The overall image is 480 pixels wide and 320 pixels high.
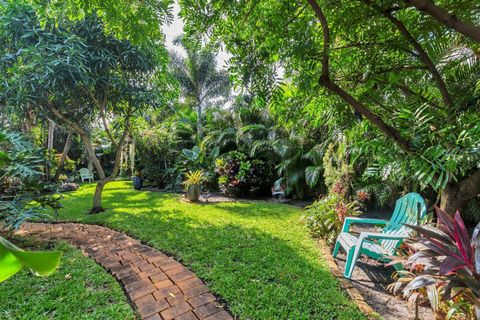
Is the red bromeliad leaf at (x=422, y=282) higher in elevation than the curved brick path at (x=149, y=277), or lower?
higher

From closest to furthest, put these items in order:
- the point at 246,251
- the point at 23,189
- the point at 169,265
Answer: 1. the point at 169,265
2. the point at 246,251
3. the point at 23,189

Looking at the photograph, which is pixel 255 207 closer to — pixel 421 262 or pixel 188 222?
pixel 188 222

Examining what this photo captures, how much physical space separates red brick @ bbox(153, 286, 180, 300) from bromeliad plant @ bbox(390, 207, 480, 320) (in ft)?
6.39

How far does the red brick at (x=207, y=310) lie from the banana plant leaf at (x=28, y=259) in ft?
6.64

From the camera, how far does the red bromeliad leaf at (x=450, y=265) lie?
1628 mm

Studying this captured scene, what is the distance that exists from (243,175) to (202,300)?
5348 millimetres

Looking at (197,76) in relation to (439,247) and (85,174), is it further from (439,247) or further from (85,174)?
(439,247)

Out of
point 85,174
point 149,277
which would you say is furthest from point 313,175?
point 85,174

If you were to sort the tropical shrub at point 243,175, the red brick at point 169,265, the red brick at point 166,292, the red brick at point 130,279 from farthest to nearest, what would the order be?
the tropical shrub at point 243,175 → the red brick at point 169,265 → the red brick at point 130,279 → the red brick at point 166,292

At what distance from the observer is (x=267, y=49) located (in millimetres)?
1897

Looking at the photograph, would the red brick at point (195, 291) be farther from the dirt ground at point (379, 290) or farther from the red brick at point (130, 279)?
the dirt ground at point (379, 290)

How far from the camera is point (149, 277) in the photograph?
2.63 meters

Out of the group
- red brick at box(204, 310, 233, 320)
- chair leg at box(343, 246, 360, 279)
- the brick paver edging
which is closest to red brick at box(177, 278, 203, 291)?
red brick at box(204, 310, 233, 320)

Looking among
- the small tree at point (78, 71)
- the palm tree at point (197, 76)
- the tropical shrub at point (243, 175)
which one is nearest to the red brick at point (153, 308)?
the small tree at point (78, 71)
